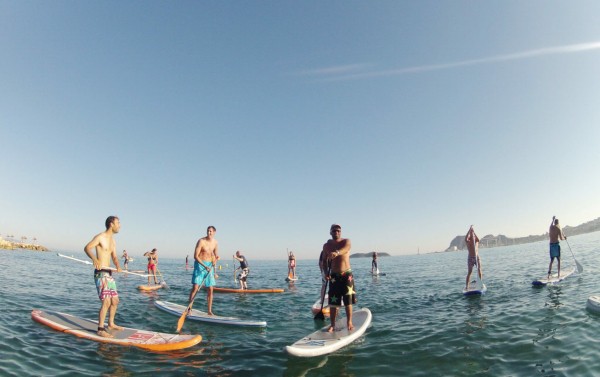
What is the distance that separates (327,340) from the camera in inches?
306

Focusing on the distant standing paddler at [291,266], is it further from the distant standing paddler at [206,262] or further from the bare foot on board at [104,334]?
the bare foot on board at [104,334]

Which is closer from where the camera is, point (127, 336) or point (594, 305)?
point (127, 336)

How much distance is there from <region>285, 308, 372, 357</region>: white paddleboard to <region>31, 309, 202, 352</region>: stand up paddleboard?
9.54 ft

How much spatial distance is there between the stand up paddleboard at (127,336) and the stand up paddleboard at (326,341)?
291cm

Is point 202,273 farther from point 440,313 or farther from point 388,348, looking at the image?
point 440,313

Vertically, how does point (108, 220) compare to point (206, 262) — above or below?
above

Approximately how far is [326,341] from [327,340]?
0.11 m

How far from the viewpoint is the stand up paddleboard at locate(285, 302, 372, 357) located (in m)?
6.99

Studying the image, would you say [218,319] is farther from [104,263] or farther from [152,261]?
[152,261]

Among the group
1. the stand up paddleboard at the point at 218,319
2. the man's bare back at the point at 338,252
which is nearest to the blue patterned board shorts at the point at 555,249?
the man's bare back at the point at 338,252

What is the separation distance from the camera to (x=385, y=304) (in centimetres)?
1452

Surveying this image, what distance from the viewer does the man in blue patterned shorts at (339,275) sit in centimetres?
836

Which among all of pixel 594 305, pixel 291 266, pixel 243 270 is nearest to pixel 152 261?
pixel 243 270

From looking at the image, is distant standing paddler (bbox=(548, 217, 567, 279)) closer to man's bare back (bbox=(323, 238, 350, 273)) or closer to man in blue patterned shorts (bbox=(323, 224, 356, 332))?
man in blue patterned shorts (bbox=(323, 224, 356, 332))
